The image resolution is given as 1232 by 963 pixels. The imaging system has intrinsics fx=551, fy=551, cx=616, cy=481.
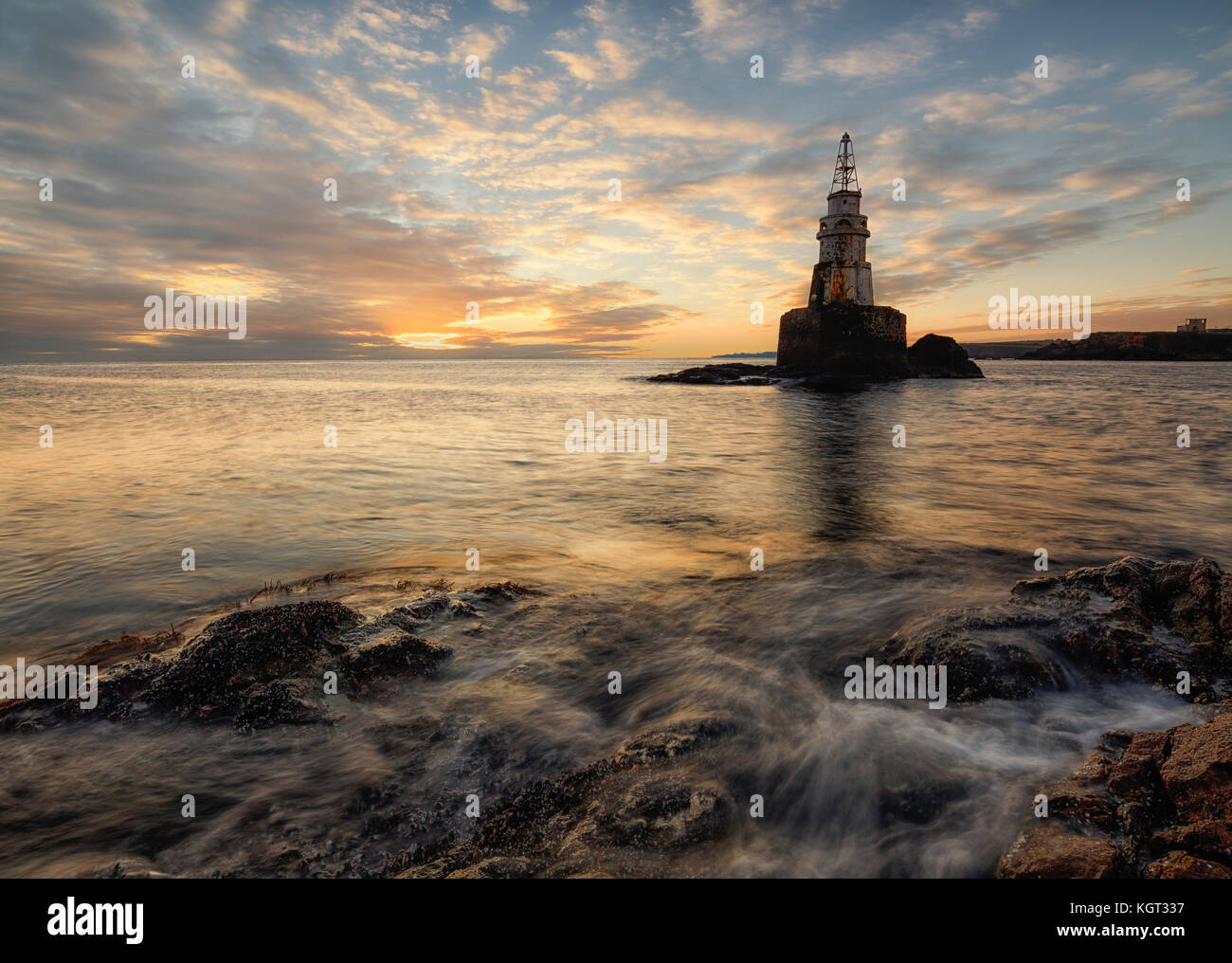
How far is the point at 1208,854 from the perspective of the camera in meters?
2.64

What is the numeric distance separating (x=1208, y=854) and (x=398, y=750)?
462cm

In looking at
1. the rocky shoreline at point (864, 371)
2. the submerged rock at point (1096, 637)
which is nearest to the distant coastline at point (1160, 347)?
the rocky shoreline at point (864, 371)

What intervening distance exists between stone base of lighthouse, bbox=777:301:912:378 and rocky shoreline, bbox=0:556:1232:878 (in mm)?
55149

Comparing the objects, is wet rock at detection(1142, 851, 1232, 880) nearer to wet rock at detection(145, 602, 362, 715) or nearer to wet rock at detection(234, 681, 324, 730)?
wet rock at detection(234, 681, 324, 730)

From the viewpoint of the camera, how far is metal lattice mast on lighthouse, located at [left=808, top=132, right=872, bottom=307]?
53875 millimetres

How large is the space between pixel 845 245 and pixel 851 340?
9.17 meters

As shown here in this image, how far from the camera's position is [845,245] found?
54.3 metres

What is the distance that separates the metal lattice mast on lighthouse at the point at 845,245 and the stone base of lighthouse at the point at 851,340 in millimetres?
1297

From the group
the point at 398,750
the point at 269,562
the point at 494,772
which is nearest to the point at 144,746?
the point at 398,750

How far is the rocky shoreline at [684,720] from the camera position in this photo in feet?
9.78

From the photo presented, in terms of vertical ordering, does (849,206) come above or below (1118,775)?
above

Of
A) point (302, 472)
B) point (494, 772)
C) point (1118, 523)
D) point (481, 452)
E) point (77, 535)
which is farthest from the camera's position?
point (481, 452)

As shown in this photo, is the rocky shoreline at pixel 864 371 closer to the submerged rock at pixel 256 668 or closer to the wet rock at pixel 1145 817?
the wet rock at pixel 1145 817

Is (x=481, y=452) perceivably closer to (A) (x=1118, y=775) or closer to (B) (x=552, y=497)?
(B) (x=552, y=497)
